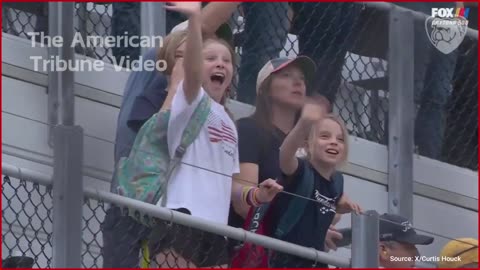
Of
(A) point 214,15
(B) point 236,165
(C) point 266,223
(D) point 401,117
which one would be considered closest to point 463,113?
(D) point 401,117

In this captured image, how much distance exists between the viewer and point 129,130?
15.4 ft

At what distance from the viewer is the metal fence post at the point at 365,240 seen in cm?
482

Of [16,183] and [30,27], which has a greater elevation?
[30,27]

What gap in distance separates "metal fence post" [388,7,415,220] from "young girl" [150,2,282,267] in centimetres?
78

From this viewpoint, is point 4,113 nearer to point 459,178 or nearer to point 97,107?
point 97,107

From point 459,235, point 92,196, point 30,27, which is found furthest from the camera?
point 459,235

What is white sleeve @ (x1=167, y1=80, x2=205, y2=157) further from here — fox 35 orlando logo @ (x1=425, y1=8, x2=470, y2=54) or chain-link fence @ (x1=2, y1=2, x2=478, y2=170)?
fox 35 orlando logo @ (x1=425, y1=8, x2=470, y2=54)

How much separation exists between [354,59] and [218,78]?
0.87 metres

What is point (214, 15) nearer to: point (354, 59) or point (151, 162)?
point (151, 162)

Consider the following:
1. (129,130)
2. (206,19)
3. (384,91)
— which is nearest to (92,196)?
(129,130)

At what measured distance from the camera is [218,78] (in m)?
4.87

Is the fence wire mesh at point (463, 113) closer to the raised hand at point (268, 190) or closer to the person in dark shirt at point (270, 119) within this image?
the person in dark shirt at point (270, 119)

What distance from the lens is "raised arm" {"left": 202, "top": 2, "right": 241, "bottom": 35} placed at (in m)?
4.75

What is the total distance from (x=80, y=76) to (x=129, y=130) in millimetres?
212
